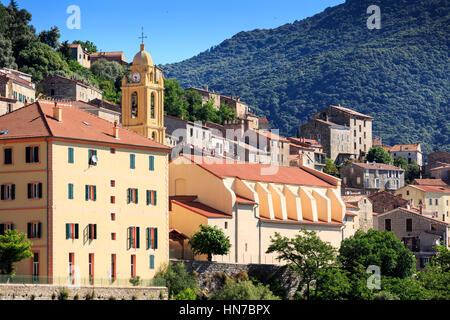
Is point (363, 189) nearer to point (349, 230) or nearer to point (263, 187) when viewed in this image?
point (349, 230)

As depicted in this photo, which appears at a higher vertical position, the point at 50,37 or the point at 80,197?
the point at 50,37

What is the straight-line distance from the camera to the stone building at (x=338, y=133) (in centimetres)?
18925

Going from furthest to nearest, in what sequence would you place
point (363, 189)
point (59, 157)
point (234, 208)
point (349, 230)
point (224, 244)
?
point (363, 189) → point (349, 230) → point (234, 208) → point (224, 244) → point (59, 157)

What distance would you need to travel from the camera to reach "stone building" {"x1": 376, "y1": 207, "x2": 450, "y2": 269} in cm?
11938

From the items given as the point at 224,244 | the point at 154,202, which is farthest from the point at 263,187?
the point at 154,202

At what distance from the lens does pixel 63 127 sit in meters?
71.6

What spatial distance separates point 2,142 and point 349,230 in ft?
145

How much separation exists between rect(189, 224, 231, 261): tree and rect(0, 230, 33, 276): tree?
18404mm

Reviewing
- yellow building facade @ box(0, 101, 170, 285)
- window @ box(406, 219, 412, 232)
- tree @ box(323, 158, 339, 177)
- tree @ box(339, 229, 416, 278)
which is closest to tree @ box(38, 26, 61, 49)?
tree @ box(323, 158, 339, 177)

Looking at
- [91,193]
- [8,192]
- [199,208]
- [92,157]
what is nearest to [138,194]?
[91,193]

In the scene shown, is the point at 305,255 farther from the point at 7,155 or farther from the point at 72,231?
the point at 7,155

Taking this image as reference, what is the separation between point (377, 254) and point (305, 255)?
8.49 m

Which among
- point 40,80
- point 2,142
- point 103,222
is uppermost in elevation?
point 40,80

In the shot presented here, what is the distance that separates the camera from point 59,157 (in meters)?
69.4
